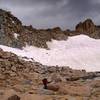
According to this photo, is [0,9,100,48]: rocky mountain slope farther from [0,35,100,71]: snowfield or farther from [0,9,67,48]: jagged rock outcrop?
[0,35,100,71]: snowfield

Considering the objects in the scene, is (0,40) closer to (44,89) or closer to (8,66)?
(8,66)

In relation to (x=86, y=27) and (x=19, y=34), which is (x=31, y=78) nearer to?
(x=19, y=34)

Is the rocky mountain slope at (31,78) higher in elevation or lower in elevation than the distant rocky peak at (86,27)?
lower

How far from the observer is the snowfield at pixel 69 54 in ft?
116

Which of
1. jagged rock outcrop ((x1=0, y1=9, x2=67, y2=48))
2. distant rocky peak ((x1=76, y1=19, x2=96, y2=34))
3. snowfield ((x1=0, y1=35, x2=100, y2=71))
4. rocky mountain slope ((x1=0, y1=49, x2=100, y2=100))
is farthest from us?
distant rocky peak ((x1=76, y1=19, x2=96, y2=34))

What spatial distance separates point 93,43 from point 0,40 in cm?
1607

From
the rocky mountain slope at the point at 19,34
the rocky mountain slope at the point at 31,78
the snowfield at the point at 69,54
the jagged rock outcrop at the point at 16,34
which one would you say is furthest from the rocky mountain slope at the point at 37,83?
the rocky mountain slope at the point at 19,34

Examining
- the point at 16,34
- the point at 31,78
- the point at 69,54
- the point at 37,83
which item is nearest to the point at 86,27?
the point at 16,34

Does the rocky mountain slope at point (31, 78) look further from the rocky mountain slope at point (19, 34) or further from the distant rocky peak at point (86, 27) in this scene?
the distant rocky peak at point (86, 27)

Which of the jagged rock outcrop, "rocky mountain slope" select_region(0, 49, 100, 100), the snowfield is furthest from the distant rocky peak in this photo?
"rocky mountain slope" select_region(0, 49, 100, 100)

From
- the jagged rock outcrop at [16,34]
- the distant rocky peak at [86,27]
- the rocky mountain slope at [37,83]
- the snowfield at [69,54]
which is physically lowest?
the rocky mountain slope at [37,83]

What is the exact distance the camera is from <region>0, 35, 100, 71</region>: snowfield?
116 feet

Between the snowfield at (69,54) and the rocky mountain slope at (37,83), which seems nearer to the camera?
the rocky mountain slope at (37,83)

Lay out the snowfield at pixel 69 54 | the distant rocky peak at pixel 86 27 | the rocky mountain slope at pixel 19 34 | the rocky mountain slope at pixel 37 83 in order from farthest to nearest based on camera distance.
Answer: the distant rocky peak at pixel 86 27 < the rocky mountain slope at pixel 19 34 < the snowfield at pixel 69 54 < the rocky mountain slope at pixel 37 83
